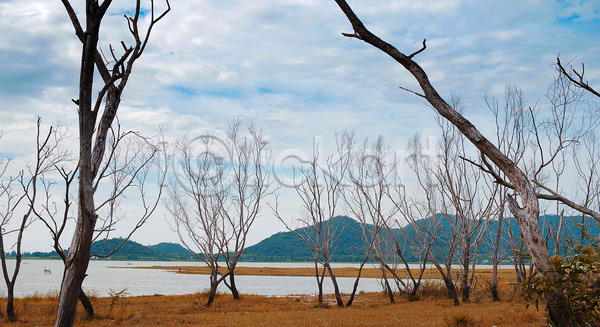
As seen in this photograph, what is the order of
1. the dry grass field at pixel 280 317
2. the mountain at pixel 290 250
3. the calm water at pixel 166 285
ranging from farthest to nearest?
the mountain at pixel 290 250 < the calm water at pixel 166 285 < the dry grass field at pixel 280 317

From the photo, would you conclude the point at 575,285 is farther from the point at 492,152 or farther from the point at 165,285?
the point at 165,285

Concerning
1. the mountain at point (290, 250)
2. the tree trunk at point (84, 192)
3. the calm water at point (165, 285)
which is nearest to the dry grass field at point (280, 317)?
the calm water at point (165, 285)

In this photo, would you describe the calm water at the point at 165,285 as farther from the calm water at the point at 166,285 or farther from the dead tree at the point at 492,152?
the dead tree at the point at 492,152

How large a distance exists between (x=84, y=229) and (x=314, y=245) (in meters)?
15.7

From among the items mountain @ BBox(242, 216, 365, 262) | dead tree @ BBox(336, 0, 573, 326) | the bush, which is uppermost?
dead tree @ BBox(336, 0, 573, 326)

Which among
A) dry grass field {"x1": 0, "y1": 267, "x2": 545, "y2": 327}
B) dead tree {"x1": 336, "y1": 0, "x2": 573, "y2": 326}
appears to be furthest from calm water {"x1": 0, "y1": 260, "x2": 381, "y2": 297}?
dead tree {"x1": 336, "y1": 0, "x2": 573, "y2": 326}

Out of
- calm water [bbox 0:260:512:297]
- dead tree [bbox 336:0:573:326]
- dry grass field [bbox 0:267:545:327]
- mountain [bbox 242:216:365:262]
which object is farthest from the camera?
mountain [bbox 242:216:365:262]

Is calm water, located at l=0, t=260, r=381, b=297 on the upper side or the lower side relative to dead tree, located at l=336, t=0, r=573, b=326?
lower

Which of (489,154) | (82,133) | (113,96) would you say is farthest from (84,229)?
(489,154)

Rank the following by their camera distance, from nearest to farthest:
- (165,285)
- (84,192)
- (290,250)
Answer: (84,192) → (165,285) → (290,250)

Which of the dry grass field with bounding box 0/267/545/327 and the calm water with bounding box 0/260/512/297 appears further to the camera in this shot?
the calm water with bounding box 0/260/512/297

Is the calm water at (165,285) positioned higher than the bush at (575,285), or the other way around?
the bush at (575,285)

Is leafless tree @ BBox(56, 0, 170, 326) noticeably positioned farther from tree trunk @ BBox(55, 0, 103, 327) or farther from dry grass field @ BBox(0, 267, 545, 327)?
dry grass field @ BBox(0, 267, 545, 327)

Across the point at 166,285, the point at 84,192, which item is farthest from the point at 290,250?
the point at 84,192
